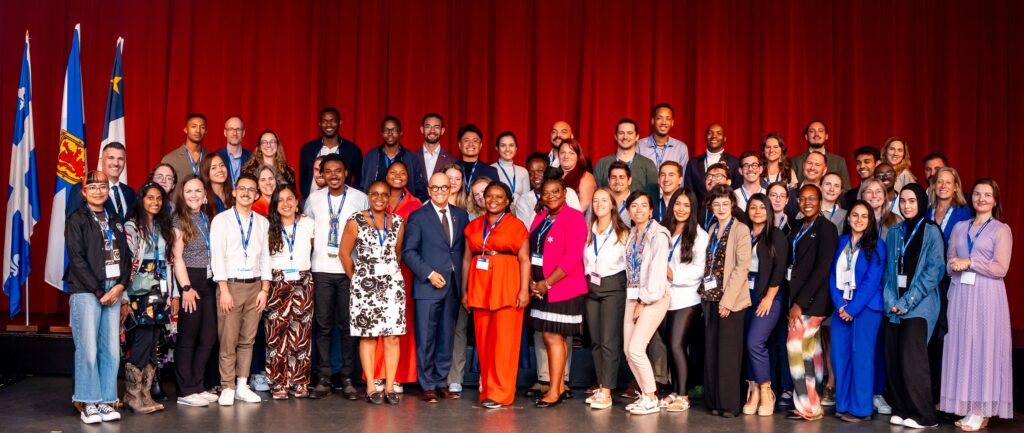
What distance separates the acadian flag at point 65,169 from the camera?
266 inches

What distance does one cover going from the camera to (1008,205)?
27.3ft

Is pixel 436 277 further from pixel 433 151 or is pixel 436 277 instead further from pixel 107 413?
pixel 107 413

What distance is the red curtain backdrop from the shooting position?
8.41 m

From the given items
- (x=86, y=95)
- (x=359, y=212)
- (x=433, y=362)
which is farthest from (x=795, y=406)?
(x=86, y=95)

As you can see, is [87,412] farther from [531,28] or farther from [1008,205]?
[1008,205]

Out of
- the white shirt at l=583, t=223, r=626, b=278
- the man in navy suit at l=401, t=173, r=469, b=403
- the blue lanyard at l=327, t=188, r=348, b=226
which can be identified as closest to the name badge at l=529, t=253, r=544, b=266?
the white shirt at l=583, t=223, r=626, b=278

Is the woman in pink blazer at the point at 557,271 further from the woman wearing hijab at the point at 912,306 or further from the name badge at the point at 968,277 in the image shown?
the name badge at the point at 968,277

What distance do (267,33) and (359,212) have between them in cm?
350

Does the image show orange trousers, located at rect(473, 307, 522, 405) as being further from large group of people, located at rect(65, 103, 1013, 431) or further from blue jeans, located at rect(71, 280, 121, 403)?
blue jeans, located at rect(71, 280, 121, 403)

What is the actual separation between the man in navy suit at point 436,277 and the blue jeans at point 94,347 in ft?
5.85

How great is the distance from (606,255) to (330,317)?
1.88 meters

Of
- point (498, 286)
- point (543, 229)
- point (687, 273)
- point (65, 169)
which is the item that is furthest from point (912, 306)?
point (65, 169)

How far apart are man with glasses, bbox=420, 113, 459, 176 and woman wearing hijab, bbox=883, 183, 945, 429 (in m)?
3.26

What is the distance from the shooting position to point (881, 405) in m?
5.90
